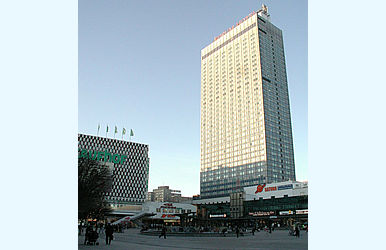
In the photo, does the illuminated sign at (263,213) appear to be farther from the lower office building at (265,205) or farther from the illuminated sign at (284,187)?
the illuminated sign at (284,187)

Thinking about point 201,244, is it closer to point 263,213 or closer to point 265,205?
point 263,213

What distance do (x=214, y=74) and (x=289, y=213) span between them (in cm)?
8335

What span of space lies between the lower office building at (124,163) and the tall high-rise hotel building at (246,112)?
29.8 m

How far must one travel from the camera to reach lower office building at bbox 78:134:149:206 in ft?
383

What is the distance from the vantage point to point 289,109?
423ft

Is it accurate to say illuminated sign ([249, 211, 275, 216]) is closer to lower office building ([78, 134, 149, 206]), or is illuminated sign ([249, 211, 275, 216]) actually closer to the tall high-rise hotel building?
the tall high-rise hotel building

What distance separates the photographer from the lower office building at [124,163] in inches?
4601

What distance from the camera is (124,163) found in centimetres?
12250

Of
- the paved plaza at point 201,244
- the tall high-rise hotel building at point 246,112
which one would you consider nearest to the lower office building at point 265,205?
the tall high-rise hotel building at point 246,112

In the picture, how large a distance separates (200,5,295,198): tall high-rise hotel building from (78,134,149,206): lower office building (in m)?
29.8

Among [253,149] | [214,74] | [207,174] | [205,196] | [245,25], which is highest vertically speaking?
[245,25]
